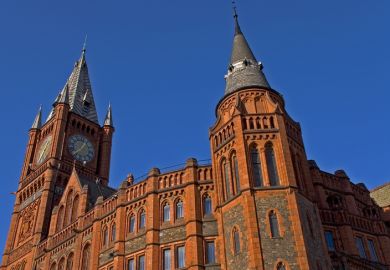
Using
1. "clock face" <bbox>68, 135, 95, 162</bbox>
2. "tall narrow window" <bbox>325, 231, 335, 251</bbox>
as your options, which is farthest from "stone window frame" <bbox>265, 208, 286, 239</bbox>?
"clock face" <bbox>68, 135, 95, 162</bbox>

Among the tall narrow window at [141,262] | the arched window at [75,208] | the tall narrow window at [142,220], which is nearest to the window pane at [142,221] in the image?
the tall narrow window at [142,220]

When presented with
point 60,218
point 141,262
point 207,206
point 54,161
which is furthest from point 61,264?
point 207,206

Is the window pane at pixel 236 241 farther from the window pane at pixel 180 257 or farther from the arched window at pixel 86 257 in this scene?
the arched window at pixel 86 257

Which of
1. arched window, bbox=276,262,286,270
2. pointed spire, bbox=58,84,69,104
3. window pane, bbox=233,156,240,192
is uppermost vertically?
pointed spire, bbox=58,84,69,104

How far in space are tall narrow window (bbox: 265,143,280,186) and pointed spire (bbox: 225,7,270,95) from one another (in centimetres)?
744

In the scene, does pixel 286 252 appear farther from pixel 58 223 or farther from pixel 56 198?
pixel 56 198

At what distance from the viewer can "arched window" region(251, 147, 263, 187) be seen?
120 feet

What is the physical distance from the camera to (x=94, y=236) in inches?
1790

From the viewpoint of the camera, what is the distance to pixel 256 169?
123 ft

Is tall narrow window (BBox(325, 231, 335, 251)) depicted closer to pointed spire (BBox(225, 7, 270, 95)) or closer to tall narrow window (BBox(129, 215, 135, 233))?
pointed spire (BBox(225, 7, 270, 95))

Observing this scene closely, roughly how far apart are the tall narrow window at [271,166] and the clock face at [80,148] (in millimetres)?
38635

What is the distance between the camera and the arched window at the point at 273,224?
110 ft

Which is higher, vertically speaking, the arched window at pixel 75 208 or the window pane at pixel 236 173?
the arched window at pixel 75 208

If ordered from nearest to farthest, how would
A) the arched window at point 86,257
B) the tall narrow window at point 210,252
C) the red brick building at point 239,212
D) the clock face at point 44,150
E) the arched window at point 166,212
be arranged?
the red brick building at point 239,212 < the tall narrow window at point 210,252 < the arched window at point 166,212 < the arched window at point 86,257 < the clock face at point 44,150
